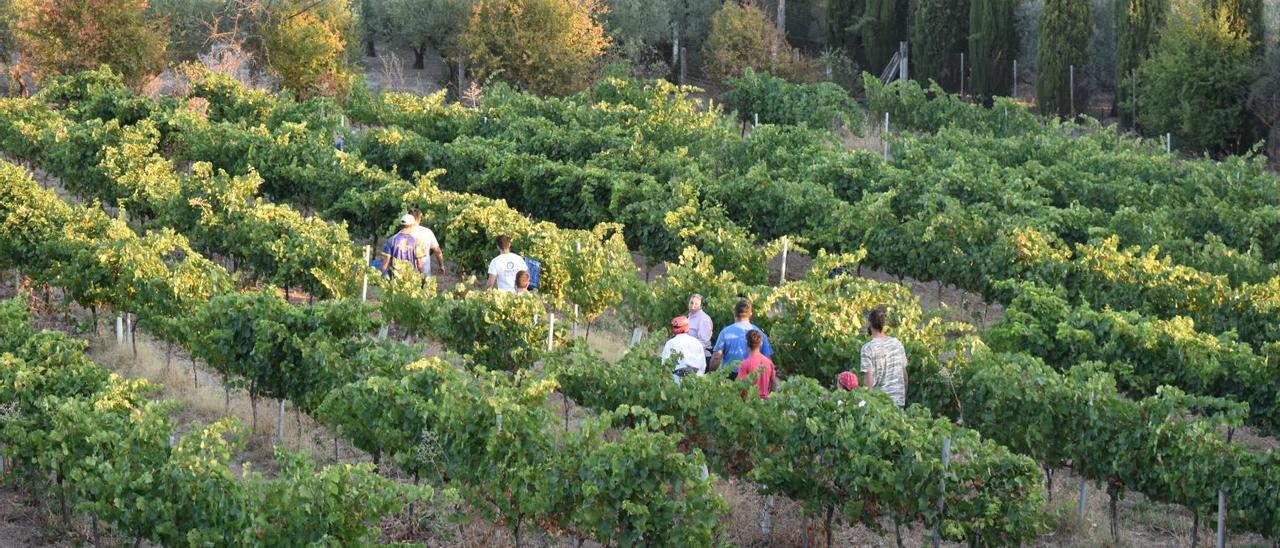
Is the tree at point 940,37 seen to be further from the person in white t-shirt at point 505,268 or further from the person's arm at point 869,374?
the person's arm at point 869,374

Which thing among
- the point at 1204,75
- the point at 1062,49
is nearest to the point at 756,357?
the point at 1204,75

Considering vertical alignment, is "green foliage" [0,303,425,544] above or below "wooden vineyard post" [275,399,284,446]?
above

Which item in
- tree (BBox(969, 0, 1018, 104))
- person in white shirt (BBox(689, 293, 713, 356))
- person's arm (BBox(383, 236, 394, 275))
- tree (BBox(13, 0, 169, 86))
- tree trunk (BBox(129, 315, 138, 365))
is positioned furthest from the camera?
tree (BBox(969, 0, 1018, 104))

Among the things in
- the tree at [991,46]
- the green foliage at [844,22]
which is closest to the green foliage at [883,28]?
the green foliage at [844,22]

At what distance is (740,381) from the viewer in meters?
11.3

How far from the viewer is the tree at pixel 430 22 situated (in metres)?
36.3

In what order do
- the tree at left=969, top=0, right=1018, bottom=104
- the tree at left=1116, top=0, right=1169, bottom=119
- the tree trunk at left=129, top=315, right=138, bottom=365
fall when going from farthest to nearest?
1. the tree at left=969, top=0, right=1018, bottom=104
2. the tree at left=1116, top=0, right=1169, bottom=119
3. the tree trunk at left=129, top=315, right=138, bottom=365

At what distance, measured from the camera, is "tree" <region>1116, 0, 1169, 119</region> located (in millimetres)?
31391

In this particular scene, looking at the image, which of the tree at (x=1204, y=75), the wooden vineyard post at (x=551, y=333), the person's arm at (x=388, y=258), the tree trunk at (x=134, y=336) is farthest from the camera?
the tree at (x=1204, y=75)

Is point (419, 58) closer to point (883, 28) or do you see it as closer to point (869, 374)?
point (883, 28)

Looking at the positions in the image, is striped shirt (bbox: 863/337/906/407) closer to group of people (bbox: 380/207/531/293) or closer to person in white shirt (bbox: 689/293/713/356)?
person in white shirt (bbox: 689/293/713/356)

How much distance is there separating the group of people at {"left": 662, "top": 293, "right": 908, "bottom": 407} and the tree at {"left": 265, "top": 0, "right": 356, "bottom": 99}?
2085 cm

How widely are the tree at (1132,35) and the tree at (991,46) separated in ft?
10.6

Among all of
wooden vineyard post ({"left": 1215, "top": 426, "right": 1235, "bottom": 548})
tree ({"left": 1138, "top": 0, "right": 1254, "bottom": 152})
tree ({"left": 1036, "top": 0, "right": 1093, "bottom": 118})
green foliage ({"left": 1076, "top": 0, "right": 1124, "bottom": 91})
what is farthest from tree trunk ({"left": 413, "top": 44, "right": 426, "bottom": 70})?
wooden vineyard post ({"left": 1215, "top": 426, "right": 1235, "bottom": 548})
